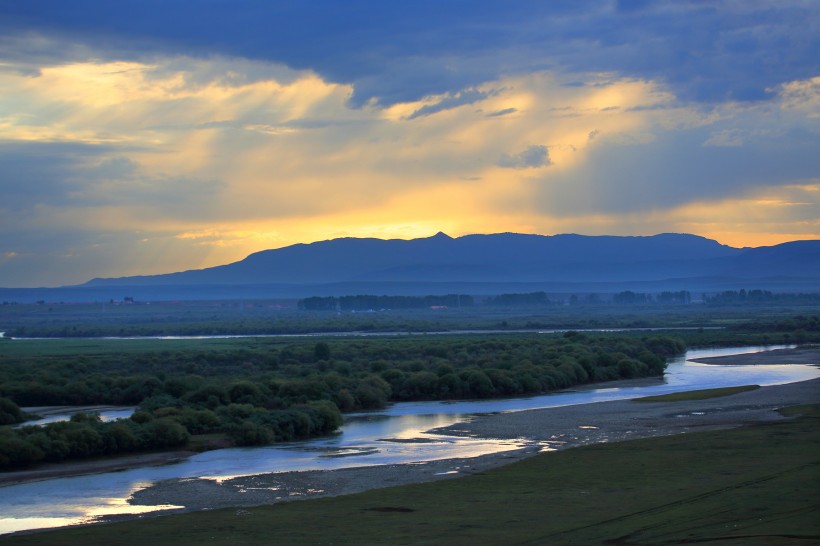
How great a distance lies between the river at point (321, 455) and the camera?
1074 inches

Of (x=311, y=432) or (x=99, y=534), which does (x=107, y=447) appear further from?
(x=99, y=534)

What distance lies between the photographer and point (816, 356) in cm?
7656

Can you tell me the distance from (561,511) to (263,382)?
29.4 meters

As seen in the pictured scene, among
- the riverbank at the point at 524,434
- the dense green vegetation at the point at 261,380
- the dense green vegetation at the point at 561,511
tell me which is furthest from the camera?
the dense green vegetation at the point at 261,380

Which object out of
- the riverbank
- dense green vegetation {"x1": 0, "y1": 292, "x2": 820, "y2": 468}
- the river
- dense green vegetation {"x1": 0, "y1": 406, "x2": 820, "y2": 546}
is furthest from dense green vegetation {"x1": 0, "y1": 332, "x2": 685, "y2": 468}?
dense green vegetation {"x1": 0, "y1": 406, "x2": 820, "y2": 546}

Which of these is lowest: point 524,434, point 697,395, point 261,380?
point 524,434

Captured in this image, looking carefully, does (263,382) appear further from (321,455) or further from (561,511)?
(561,511)

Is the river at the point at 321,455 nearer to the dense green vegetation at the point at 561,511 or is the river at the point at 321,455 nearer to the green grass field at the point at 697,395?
the green grass field at the point at 697,395

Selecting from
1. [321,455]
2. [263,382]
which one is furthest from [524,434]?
[263,382]

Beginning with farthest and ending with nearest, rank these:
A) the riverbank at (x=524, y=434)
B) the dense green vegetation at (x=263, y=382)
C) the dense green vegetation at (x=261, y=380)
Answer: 1. the dense green vegetation at (x=261, y=380)
2. the dense green vegetation at (x=263, y=382)
3. the riverbank at (x=524, y=434)

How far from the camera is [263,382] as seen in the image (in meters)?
52.2

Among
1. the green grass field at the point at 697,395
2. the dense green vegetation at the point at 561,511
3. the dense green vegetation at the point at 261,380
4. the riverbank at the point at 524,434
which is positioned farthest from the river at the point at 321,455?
the dense green vegetation at the point at 561,511

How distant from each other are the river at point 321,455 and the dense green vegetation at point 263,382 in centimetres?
182

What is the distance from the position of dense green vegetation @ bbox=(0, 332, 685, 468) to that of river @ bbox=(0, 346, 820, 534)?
1815 millimetres
